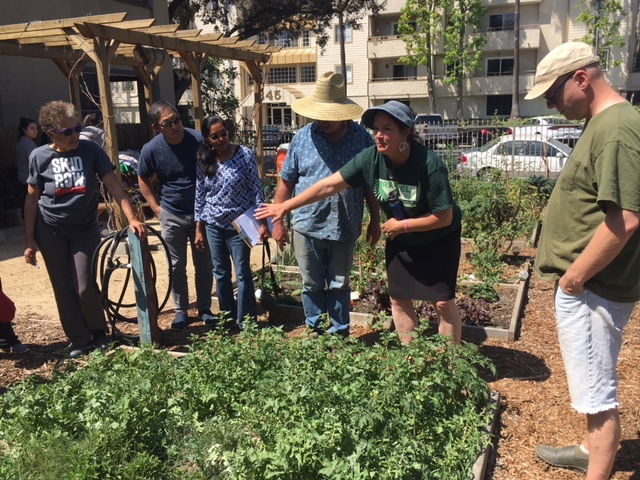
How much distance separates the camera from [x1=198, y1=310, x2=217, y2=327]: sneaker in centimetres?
512

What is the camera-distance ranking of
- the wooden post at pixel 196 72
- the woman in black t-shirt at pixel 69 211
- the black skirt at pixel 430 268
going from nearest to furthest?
the black skirt at pixel 430 268
the woman in black t-shirt at pixel 69 211
the wooden post at pixel 196 72

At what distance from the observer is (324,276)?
432 centimetres

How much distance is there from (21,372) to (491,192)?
552 centimetres

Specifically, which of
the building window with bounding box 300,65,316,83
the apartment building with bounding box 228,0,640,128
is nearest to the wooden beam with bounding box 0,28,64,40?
the apartment building with bounding box 228,0,640,128

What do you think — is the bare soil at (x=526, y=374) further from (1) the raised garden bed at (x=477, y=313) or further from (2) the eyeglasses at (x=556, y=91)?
(2) the eyeglasses at (x=556, y=91)

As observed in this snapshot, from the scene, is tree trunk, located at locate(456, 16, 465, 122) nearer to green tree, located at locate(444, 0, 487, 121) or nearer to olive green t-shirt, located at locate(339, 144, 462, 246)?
green tree, located at locate(444, 0, 487, 121)

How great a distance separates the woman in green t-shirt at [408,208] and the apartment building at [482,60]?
1364 inches

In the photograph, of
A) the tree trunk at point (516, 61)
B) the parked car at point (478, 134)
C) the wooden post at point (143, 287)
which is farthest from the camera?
the tree trunk at point (516, 61)

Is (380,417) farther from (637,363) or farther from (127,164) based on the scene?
(127,164)

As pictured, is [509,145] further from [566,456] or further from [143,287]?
[566,456]

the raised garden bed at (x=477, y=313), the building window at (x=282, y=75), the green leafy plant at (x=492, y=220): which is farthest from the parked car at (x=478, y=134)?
the building window at (x=282, y=75)

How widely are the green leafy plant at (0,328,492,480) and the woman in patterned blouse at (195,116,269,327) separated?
4.44 ft

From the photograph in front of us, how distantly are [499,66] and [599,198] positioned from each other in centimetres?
4328

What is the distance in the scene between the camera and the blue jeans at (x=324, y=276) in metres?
4.20
